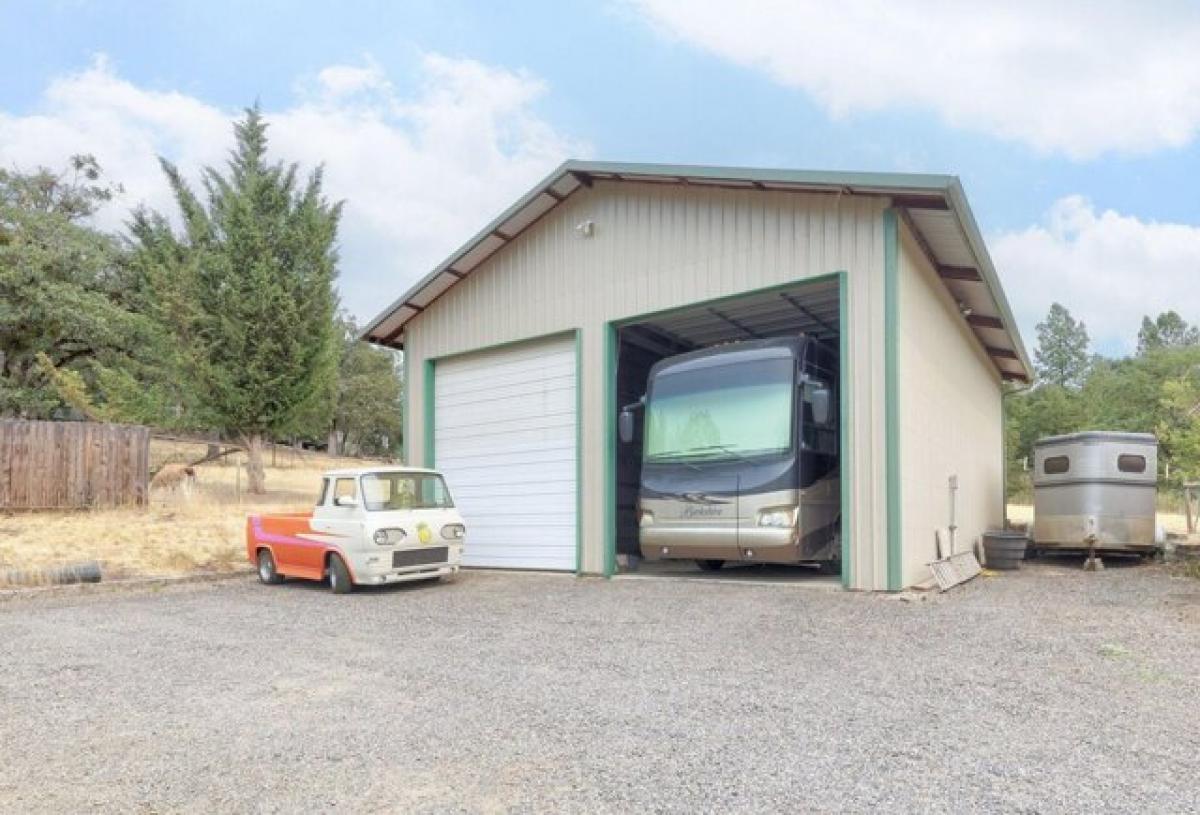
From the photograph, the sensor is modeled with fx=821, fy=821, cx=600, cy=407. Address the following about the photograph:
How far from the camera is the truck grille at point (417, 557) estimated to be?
9812 mm

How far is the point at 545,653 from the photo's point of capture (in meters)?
5.98

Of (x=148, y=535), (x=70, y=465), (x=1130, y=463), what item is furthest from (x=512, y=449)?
(x=70, y=465)

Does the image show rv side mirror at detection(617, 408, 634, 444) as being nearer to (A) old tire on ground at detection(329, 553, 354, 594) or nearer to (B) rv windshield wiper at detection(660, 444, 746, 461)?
(B) rv windshield wiper at detection(660, 444, 746, 461)

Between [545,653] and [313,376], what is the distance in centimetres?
1986

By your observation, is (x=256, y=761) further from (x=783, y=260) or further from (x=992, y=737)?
(x=783, y=260)

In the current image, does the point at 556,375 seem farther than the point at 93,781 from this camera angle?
Yes

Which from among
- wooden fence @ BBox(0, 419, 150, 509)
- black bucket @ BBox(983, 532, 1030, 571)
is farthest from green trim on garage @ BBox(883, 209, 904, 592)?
wooden fence @ BBox(0, 419, 150, 509)

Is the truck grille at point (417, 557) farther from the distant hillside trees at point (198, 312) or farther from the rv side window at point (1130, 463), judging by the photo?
the distant hillside trees at point (198, 312)

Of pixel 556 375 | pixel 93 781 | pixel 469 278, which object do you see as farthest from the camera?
pixel 469 278

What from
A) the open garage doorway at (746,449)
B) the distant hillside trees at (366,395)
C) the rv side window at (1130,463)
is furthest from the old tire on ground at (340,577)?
the distant hillside trees at (366,395)

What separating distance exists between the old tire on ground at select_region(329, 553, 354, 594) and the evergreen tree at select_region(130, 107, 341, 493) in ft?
48.1

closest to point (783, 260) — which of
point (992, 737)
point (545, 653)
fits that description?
point (545, 653)

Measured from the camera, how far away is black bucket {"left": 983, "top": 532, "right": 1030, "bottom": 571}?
12.3 m

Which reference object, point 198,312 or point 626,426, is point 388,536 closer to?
point 626,426
